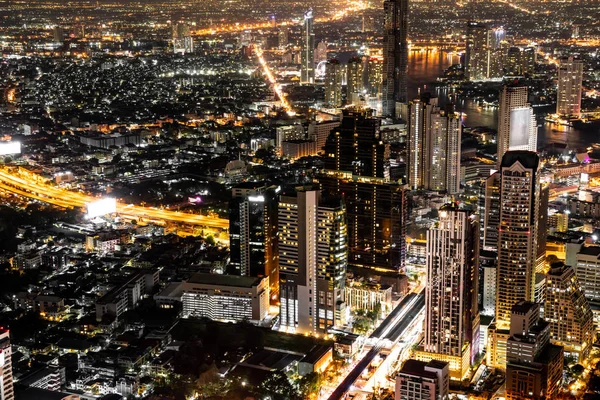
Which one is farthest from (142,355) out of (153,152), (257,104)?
(257,104)

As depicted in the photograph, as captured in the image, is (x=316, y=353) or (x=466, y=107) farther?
(x=466, y=107)

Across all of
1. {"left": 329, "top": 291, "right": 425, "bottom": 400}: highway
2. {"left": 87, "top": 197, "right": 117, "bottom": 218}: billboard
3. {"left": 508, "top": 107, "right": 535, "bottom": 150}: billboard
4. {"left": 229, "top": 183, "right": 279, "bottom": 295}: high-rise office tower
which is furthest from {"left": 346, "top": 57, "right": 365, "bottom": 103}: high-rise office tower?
{"left": 329, "top": 291, "right": 425, "bottom": 400}: highway

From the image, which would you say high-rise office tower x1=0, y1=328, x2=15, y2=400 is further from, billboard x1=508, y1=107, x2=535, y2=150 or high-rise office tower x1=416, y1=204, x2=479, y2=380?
billboard x1=508, y1=107, x2=535, y2=150

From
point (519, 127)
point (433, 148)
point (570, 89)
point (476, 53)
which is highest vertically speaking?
point (476, 53)

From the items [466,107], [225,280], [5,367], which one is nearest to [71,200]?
[225,280]

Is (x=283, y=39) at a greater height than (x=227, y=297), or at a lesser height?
greater

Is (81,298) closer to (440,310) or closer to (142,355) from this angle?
(142,355)

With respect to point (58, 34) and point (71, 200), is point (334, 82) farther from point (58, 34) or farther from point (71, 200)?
point (58, 34)
